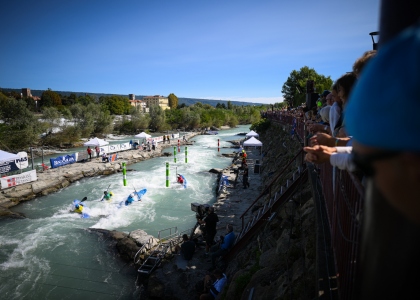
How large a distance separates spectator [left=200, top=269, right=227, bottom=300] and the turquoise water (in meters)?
3.18

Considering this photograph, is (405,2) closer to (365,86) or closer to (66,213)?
(365,86)

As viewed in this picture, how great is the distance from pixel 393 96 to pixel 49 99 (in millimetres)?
112646

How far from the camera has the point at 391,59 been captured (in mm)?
694

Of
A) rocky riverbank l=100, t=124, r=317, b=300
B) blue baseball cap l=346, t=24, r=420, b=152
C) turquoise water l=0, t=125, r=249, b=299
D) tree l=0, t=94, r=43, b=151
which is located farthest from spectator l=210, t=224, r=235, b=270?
tree l=0, t=94, r=43, b=151

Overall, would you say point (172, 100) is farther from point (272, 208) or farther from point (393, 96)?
point (393, 96)

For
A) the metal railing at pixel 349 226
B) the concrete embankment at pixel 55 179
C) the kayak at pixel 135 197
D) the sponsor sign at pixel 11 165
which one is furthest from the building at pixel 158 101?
the metal railing at pixel 349 226

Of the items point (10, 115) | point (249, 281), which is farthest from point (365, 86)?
point (10, 115)

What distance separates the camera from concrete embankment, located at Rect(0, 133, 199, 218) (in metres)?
18.5

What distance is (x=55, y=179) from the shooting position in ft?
73.9

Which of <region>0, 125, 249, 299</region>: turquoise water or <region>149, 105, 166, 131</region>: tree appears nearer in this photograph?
<region>0, 125, 249, 299</region>: turquoise water

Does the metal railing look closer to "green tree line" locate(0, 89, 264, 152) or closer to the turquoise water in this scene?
the turquoise water

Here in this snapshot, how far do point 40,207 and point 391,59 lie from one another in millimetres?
21576

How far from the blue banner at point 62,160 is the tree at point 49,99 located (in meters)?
79.1

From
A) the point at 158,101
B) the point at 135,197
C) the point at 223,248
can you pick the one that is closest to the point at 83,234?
the point at 135,197
